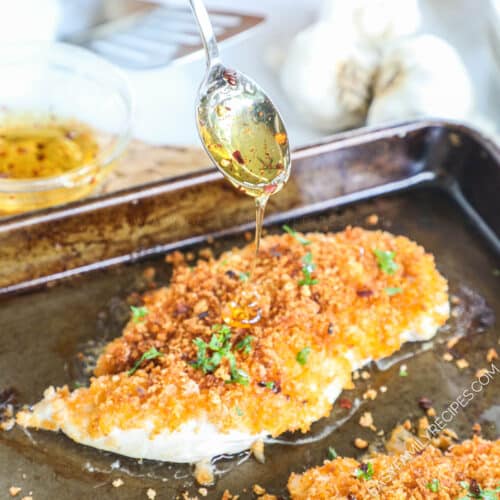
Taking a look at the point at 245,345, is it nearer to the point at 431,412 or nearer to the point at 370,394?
the point at 370,394

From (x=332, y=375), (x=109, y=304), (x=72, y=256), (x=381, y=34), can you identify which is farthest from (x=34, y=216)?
(x=381, y=34)

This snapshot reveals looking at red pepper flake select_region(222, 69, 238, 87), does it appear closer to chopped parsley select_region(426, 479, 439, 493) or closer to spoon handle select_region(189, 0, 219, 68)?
spoon handle select_region(189, 0, 219, 68)

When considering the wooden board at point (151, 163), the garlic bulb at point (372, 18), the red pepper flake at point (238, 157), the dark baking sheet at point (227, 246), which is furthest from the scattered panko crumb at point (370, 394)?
the garlic bulb at point (372, 18)

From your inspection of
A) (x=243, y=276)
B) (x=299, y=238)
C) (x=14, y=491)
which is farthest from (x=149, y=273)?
(x=14, y=491)

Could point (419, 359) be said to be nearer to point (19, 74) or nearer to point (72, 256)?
point (72, 256)

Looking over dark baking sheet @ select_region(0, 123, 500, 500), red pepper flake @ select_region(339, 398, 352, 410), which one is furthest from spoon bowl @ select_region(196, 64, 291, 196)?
red pepper flake @ select_region(339, 398, 352, 410)

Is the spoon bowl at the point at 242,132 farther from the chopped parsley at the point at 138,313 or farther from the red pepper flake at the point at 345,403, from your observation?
the red pepper flake at the point at 345,403
